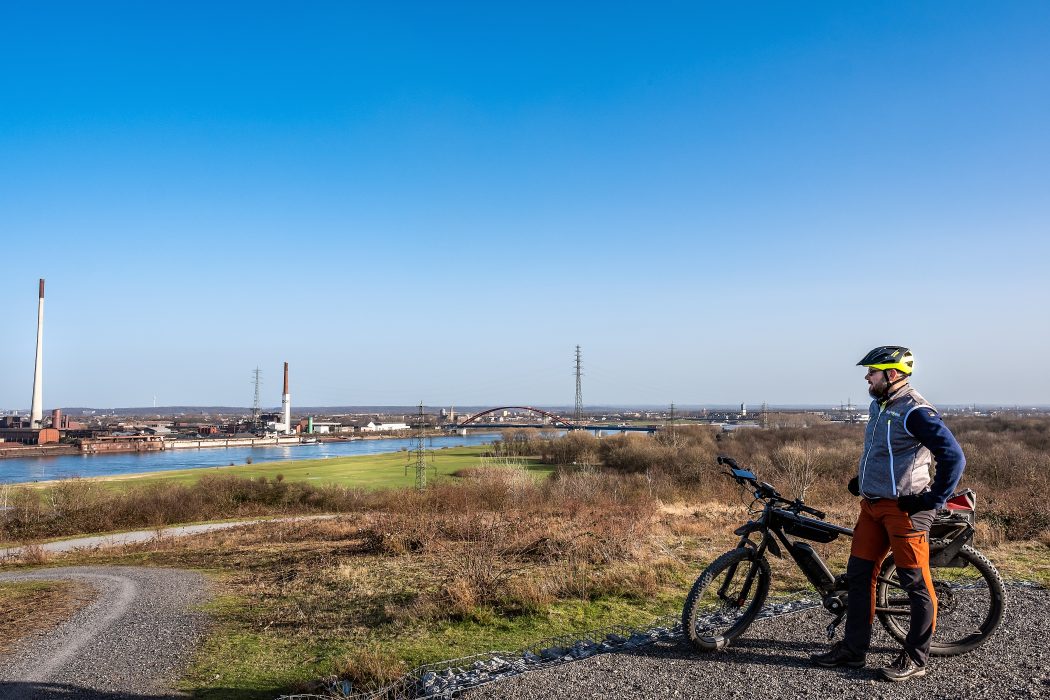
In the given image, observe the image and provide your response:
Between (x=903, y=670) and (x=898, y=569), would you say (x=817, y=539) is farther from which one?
(x=903, y=670)

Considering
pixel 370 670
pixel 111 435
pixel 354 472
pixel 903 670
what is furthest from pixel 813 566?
pixel 111 435

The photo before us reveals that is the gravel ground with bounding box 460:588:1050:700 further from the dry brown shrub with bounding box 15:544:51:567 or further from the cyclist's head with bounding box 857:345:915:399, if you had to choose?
the dry brown shrub with bounding box 15:544:51:567

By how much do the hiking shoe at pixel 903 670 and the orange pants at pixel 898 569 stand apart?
0.25ft

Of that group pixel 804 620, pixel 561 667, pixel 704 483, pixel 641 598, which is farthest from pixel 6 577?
pixel 704 483

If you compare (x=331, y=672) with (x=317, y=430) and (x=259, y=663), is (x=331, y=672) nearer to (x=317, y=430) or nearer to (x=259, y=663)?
(x=259, y=663)

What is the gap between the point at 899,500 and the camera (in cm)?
479

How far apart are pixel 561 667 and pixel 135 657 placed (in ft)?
17.9

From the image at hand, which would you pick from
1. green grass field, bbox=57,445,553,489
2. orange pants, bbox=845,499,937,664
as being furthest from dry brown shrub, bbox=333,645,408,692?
green grass field, bbox=57,445,553,489

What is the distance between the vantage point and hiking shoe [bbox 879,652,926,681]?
4.85 metres

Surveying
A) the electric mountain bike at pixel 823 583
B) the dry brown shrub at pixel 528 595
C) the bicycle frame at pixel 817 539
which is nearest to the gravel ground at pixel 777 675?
the electric mountain bike at pixel 823 583

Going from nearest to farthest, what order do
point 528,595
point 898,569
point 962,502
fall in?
point 898,569, point 962,502, point 528,595

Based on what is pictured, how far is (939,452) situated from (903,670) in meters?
1.61

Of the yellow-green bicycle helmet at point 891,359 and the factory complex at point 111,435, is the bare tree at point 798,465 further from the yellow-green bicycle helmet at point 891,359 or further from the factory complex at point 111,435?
the factory complex at point 111,435

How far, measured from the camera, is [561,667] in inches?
208
